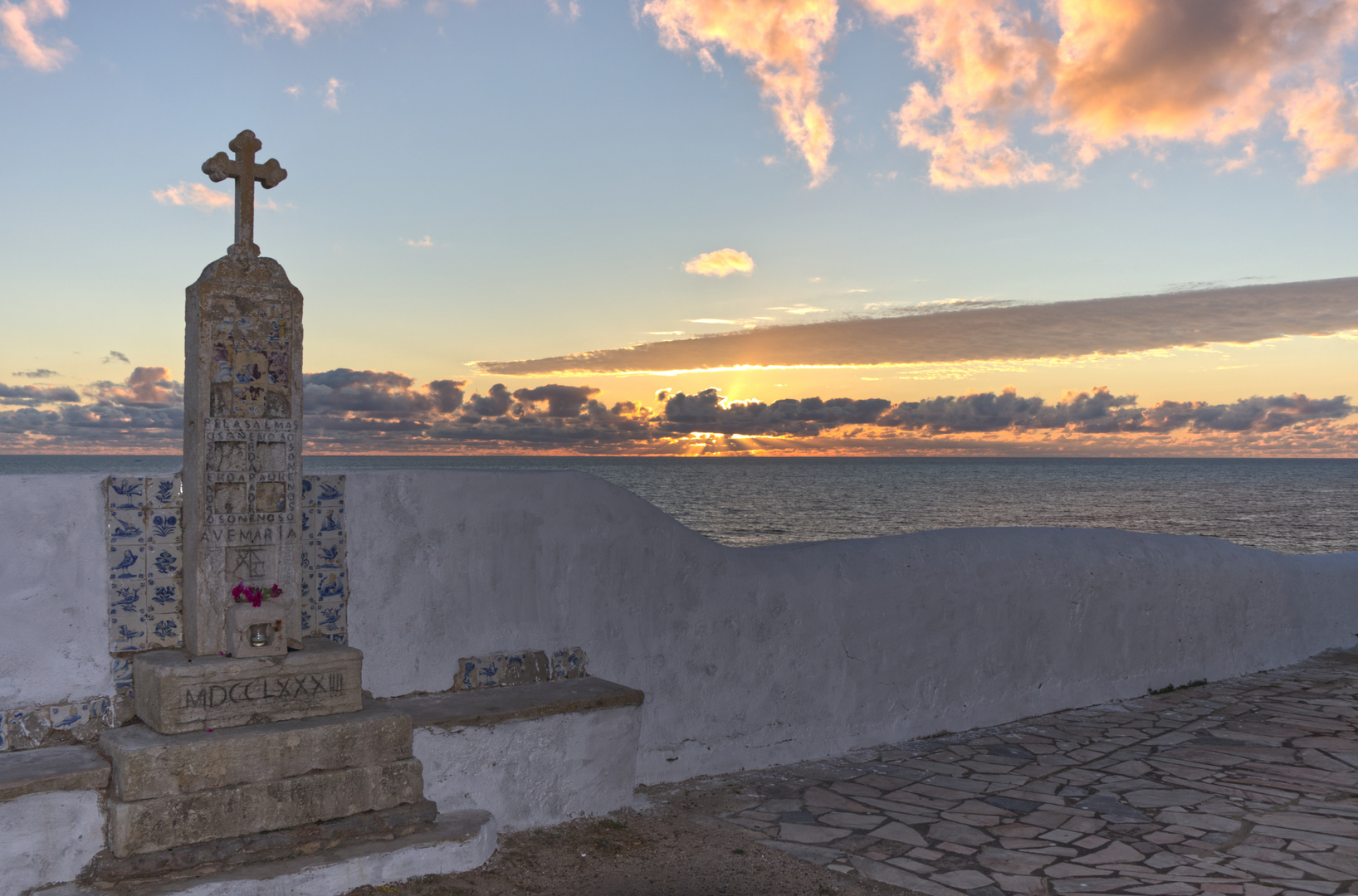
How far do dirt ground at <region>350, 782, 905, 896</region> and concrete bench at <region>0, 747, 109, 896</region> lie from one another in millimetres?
1046

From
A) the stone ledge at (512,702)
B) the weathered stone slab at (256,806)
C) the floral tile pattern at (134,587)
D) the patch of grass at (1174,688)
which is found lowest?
the patch of grass at (1174,688)

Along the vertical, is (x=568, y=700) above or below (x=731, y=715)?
above

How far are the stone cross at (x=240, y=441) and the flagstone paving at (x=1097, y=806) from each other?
2.74 metres

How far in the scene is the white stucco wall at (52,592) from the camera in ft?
13.2

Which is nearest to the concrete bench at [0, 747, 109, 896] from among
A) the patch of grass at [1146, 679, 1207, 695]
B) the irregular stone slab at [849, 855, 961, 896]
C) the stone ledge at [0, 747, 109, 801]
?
the stone ledge at [0, 747, 109, 801]

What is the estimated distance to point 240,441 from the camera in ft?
13.8

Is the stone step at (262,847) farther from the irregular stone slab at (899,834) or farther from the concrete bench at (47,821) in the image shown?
the irregular stone slab at (899,834)

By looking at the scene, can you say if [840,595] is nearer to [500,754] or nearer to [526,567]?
[526,567]

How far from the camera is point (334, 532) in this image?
4.77 m

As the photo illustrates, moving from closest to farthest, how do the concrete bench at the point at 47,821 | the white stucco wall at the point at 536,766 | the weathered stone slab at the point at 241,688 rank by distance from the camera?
the concrete bench at the point at 47,821
the weathered stone slab at the point at 241,688
the white stucco wall at the point at 536,766

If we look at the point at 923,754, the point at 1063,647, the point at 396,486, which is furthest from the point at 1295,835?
the point at 396,486

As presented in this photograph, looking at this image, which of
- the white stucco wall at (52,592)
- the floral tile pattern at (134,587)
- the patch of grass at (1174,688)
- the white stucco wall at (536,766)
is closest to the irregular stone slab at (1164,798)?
the patch of grass at (1174,688)

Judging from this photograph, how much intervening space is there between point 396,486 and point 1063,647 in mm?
5143

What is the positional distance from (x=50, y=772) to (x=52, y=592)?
793 mm
